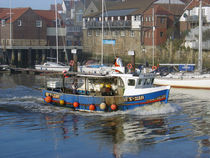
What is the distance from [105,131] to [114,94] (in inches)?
237

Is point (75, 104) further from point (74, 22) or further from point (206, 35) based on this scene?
point (74, 22)

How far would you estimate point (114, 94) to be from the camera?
1193 inches

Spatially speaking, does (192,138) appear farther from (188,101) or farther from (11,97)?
(11,97)

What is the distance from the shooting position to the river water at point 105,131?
68.1 ft

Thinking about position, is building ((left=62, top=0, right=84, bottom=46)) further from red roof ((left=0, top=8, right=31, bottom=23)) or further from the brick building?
red roof ((left=0, top=8, right=31, bottom=23))

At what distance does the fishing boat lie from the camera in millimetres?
28984

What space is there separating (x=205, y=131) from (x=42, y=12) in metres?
67.3

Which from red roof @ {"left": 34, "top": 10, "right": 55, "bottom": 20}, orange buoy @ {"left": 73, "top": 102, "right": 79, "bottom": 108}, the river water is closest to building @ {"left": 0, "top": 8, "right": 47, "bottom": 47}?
red roof @ {"left": 34, "top": 10, "right": 55, "bottom": 20}

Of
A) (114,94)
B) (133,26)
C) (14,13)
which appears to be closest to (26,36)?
(14,13)

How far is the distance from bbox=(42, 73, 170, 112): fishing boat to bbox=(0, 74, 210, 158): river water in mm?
589

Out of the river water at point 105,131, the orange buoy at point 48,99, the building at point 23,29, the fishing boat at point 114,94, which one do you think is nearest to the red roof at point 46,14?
the building at point 23,29

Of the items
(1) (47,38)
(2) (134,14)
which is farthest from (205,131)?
(1) (47,38)

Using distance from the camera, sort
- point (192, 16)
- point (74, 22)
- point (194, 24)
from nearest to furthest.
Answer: point (192, 16) < point (194, 24) < point (74, 22)

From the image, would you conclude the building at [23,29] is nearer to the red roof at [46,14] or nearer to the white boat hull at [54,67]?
the red roof at [46,14]
